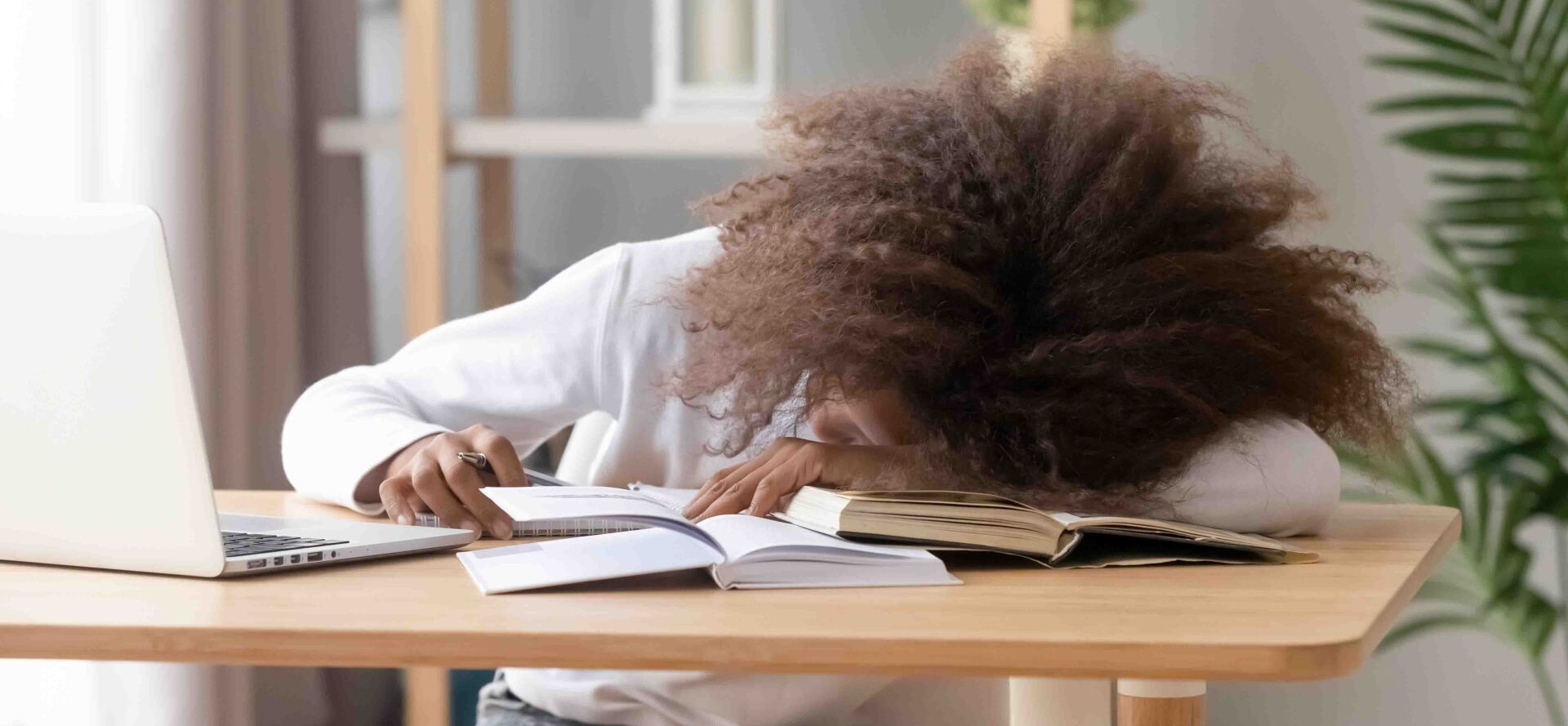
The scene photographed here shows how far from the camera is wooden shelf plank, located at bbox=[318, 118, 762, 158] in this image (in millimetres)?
2045

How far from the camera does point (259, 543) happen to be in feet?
2.87

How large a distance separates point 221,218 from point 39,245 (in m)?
1.29

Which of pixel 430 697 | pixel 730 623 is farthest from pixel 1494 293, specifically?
pixel 730 623

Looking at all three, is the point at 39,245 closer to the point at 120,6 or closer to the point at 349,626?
the point at 349,626

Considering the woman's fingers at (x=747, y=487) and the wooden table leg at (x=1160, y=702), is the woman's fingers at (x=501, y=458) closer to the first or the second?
the woman's fingers at (x=747, y=487)

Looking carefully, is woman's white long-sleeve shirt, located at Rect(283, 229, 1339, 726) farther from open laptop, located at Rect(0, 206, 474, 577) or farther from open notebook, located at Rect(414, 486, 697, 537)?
open laptop, located at Rect(0, 206, 474, 577)

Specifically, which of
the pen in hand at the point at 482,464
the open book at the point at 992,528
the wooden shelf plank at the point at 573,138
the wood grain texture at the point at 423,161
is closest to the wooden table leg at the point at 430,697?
the wood grain texture at the point at 423,161

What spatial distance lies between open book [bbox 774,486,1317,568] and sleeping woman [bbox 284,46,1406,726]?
71 millimetres

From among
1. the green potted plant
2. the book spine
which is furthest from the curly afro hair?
the green potted plant

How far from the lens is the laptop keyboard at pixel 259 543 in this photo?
2.73 ft

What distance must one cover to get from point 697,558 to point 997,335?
26 cm

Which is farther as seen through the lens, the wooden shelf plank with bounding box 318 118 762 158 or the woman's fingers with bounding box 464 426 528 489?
the wooden shelf plank with bounding box 318 118 762 158

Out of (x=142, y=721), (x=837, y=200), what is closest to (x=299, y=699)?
(x=142, y=721)

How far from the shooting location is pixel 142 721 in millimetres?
1837
